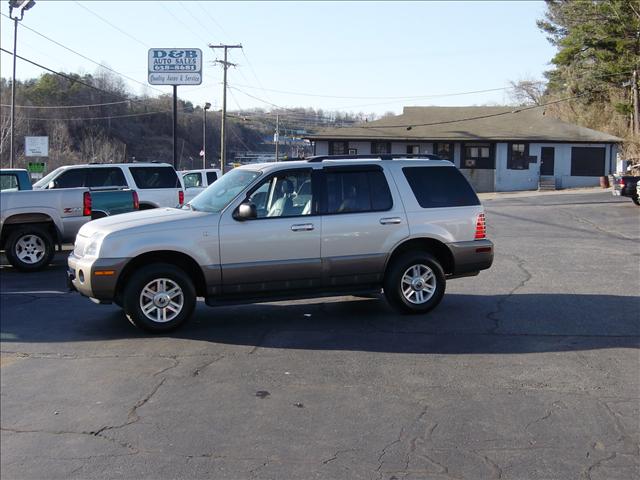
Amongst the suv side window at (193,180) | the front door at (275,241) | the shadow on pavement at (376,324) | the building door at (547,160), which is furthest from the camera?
the building door at (547,160)

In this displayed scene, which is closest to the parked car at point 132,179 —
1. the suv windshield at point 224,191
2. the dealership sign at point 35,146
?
the suv windshield at point 224,191

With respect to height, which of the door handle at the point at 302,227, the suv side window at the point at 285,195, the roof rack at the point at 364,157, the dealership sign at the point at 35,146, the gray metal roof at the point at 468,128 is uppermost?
the gray metal roof at the point at 468,128

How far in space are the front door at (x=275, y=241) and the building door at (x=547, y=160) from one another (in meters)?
41.5

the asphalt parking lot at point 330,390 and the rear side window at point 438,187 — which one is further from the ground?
the rear side window at point 438,187

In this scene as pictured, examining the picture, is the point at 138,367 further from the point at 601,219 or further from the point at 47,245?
the point at 601,219

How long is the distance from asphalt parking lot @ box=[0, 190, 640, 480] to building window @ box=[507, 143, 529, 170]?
125ft

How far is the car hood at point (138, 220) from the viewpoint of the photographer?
321 inches

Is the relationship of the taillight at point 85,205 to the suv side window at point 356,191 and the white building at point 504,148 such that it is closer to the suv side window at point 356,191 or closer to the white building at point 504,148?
the suv side window at point 356,191

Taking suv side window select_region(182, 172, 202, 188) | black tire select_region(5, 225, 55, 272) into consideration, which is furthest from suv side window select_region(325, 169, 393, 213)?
suv side window select_region(182, 172, 202, 188)

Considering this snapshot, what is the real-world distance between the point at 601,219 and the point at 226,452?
2203cm

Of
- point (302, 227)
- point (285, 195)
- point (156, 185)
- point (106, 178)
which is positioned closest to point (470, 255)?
point (302, 227)

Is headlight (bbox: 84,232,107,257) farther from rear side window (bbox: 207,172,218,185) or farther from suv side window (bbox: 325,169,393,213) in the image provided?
rear side window (bbox: 207,172,218,185)

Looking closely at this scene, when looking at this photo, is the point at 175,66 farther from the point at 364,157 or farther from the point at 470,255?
the point at 470,255

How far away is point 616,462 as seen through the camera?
4855 millimetres
